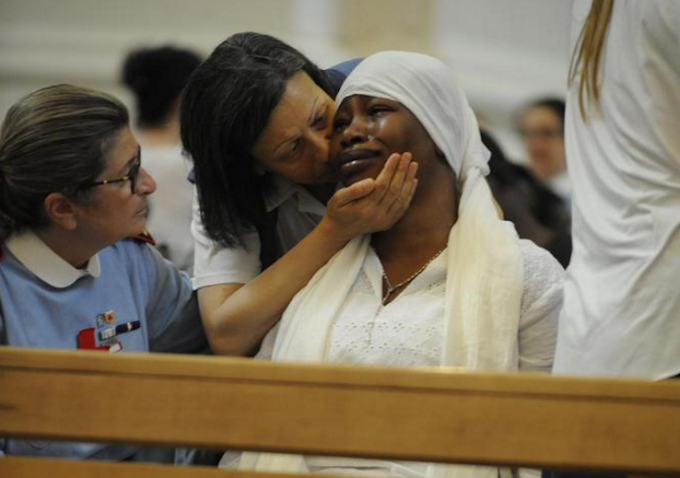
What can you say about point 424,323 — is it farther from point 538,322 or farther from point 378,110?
point 378,110

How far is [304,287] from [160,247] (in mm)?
845

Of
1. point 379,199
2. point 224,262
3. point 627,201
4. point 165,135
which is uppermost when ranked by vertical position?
point 627,201

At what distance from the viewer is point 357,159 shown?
112 inches

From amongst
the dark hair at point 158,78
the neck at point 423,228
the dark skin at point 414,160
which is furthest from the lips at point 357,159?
the dark hair at point 158,78

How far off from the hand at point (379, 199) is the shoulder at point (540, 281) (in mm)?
257

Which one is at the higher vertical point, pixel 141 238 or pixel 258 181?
pixel 258 181

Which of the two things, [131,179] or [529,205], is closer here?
[131,179]

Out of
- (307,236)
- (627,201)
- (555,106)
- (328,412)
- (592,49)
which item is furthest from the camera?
Result: (555,106)

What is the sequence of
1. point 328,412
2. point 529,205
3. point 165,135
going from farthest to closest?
1. point 529,205
2. point 165,135
3. point 328,412

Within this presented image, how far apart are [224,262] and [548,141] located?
9.63 feet

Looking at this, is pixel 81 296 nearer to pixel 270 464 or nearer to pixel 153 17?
pixel 270 464

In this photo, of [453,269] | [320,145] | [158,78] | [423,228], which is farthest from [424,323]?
[158,78]

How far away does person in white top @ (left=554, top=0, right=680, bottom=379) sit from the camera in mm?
2258

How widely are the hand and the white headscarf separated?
101mm
